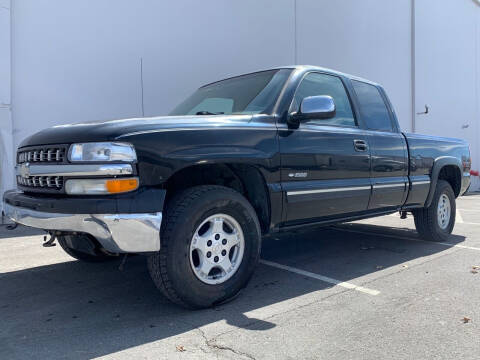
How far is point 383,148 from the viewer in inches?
181

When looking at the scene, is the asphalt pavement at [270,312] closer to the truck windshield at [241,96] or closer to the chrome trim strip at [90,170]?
the chrome trim strip at [90,170]

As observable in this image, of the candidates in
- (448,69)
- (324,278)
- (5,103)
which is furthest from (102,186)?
(448,69)

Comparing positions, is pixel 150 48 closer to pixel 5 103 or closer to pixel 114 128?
pixel 5 103

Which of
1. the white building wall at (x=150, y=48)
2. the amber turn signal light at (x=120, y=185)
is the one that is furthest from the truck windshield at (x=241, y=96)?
the white building wall at (x=150, y=48)

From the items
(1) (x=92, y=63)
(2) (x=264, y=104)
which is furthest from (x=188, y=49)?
(2) (x=264, y=104)

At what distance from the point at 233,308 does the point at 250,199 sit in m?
0.90

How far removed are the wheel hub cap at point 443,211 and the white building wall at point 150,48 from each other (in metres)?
5.56

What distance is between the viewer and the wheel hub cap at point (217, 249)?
2.97 m

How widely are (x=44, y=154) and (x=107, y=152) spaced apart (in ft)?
2.08

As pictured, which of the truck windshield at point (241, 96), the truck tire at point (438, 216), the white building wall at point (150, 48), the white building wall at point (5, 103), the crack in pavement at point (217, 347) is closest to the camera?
the crack in pavement at point (217, 347)

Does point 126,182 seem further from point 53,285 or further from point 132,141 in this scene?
point 53,285

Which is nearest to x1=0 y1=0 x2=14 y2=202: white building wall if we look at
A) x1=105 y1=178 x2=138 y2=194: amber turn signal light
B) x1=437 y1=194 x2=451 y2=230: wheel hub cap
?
x1=105 y1=178 x2=138 y2=194: amber turn signal light

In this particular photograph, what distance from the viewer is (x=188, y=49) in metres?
9.52

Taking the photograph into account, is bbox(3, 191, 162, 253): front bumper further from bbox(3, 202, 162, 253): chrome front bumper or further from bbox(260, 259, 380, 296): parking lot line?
bbox(260, 259, 380, 296): parking lot line
